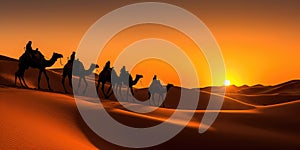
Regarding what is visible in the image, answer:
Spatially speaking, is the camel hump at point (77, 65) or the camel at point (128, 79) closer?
the camel hump at point (77, 65)

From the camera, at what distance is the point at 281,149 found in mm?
12156

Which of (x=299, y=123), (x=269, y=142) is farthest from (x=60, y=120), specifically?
(x=299, y=123)

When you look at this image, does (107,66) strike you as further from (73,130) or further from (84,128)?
(73,130)

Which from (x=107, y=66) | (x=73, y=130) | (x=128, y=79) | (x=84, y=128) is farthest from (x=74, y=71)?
(x=73, y=130)

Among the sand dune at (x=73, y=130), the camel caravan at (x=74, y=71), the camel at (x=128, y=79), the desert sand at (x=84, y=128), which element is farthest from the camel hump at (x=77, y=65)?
the sand dune at (x=73, y=130)

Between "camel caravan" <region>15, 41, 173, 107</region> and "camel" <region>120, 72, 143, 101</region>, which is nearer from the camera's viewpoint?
"camel caravan" <region>15, 41, 173, 107</region>

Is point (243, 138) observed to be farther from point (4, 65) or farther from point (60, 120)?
point (4, 65)

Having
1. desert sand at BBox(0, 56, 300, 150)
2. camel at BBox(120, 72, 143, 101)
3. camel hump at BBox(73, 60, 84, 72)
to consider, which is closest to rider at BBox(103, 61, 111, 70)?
camel hump at BBox(73, 60, 84, 72)

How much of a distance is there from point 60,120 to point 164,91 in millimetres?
21556

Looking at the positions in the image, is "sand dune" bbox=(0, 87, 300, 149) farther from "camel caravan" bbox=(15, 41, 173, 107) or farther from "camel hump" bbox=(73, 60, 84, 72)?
"camel hump" bbox=(73, 60, 84, 72)

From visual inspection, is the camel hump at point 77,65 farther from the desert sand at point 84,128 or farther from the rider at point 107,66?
the desert sand at point 84,128

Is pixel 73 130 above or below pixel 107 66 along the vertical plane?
below

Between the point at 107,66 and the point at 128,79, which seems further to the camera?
the point at 128,79

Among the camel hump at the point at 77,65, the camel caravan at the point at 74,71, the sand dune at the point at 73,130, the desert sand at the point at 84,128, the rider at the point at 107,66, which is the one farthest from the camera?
the rider at the point at 107,66
